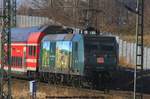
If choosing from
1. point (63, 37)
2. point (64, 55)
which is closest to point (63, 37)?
point (63, 37)

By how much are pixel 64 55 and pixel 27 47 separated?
16.8 ft

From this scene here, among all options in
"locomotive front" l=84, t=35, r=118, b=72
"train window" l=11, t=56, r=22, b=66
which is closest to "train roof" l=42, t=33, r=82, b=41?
"locomotive front" l=84, t=35, r=118, b=72

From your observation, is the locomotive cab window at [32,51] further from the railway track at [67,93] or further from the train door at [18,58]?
the railway track at [67,93]

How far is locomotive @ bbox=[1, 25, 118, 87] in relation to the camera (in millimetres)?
29484

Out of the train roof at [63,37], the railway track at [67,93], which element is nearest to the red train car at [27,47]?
the train roof at [63,37]

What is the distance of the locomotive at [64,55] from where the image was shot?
2948 cm

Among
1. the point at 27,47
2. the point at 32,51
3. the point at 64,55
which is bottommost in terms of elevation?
the point at 64,55

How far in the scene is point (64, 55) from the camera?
31.2 m

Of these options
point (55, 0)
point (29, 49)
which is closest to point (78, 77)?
point (29, 49)

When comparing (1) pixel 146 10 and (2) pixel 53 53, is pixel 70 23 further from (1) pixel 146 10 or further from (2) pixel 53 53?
(2) pixel 53 53

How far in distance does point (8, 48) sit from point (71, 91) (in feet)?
26.5

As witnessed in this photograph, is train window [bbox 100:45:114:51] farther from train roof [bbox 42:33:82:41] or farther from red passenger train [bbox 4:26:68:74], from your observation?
red passenger train [bbox 4:26:68:74]

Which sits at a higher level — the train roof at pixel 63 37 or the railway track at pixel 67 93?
the train roof at pixel 63 37

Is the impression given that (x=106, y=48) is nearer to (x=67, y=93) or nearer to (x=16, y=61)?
(x=67, y=93)
